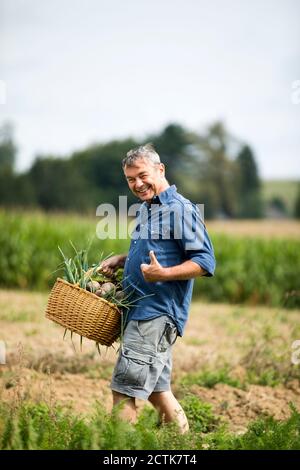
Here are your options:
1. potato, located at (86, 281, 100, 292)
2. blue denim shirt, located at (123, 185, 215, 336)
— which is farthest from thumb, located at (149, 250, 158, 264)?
potato, located at (86, 281, 100, 292)

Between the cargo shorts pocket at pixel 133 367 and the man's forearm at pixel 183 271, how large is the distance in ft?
1.59

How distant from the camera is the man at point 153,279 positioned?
12.0 feet

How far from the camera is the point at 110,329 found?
376 cm

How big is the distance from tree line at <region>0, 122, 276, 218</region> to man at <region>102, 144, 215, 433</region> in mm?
38756

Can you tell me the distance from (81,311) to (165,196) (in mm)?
811

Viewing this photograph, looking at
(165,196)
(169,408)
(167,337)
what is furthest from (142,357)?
(165,196)

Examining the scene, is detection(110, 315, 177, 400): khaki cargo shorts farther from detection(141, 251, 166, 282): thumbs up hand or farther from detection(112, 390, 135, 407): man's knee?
detection(141, 251, 166, 282): thumbs up hand

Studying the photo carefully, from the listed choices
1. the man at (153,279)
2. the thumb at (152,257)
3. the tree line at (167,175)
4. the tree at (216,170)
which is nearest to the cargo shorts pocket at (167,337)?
the man at (153,279)

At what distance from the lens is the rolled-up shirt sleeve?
3611 mm

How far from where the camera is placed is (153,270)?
353 cm

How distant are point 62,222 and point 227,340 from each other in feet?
25.5

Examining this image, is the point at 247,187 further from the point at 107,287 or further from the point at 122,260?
the point at 107,287

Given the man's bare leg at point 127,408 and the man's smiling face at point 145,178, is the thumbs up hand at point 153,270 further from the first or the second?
the man's bare leg at point 127,408
